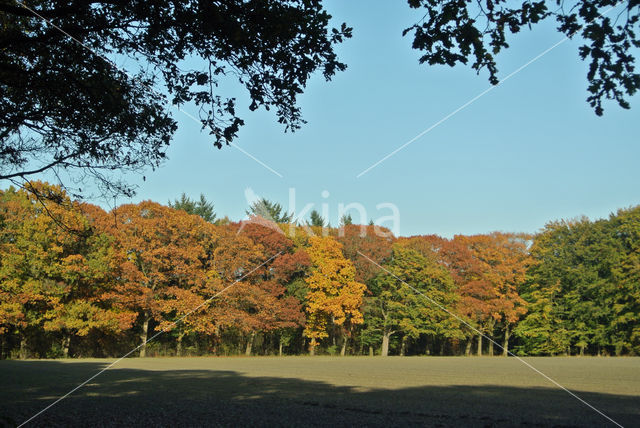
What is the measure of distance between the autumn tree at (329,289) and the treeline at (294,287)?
0.50ft

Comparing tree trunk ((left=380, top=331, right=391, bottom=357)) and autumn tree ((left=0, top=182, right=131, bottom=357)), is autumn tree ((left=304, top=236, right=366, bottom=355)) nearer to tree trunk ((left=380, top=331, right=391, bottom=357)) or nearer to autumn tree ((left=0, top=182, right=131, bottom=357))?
tree trunk ((left=380, top=331, right=391, bottom=357))

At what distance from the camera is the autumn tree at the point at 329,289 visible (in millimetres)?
51844

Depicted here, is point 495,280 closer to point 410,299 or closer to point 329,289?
point 410,299

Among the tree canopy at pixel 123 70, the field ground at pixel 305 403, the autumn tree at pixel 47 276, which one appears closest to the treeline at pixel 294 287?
the autumn tree at pixel 47 276

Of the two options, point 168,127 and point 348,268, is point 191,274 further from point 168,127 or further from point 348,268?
point 168,127

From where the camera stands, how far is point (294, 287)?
5384 centimetres

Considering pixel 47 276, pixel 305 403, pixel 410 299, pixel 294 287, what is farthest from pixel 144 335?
pixel 305 403

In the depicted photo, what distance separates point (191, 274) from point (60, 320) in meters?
11.2

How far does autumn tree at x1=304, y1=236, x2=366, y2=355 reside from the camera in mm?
51844

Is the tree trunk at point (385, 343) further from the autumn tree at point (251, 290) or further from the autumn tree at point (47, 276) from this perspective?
the autumn tree at point (47, 276)

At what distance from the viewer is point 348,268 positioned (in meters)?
53.0

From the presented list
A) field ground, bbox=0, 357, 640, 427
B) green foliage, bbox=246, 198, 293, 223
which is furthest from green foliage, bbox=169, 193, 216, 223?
field ground, bbox=0, 357, 640, 427

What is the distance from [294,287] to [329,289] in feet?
12.7

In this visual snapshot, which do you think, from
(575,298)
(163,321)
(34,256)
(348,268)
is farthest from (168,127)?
(575,298)
